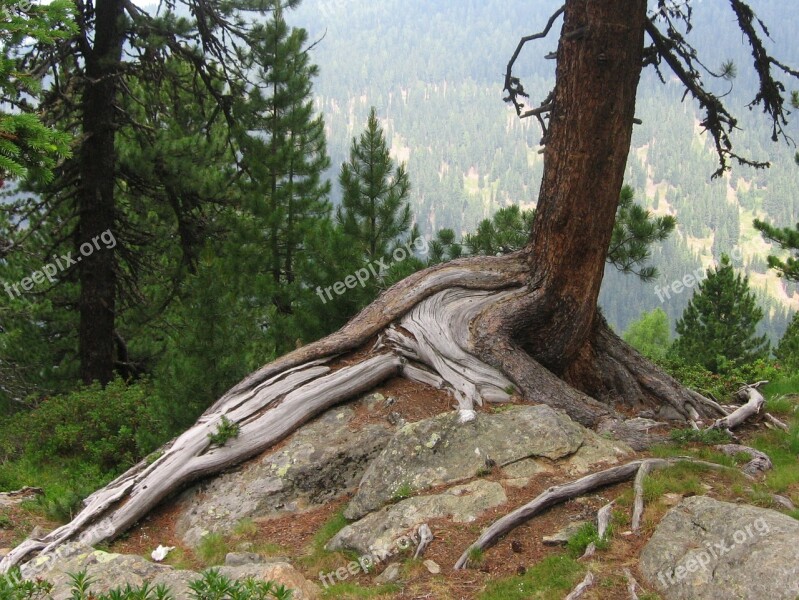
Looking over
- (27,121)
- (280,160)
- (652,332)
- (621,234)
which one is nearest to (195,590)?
(27,121)

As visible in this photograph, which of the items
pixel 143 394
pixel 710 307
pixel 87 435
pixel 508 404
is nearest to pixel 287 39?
pixel 143 394

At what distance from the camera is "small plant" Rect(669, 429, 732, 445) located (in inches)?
265

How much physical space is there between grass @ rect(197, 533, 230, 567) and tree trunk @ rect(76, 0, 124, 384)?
793cm

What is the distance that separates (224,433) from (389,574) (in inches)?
95.8

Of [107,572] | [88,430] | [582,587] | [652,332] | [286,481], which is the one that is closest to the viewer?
[582,587]

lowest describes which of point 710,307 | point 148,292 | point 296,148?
point 710,307

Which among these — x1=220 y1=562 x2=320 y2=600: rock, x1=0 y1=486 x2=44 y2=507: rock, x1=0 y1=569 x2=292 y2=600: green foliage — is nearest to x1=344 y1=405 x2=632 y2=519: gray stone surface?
x1=220 y1=562 x2=320 y2=600: rock

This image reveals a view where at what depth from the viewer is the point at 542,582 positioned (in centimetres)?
456

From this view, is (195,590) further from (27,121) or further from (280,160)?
(280,160)

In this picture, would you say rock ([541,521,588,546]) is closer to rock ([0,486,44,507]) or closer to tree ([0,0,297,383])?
rock ([0,486,44,507])

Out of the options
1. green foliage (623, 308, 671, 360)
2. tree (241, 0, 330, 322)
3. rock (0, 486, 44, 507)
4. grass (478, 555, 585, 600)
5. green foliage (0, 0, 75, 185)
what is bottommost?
green foliage (623, 308, 671, 360)

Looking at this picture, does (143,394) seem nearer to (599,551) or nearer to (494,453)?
(494,453)

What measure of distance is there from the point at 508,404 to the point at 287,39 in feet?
34.9

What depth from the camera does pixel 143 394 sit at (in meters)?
11.4
